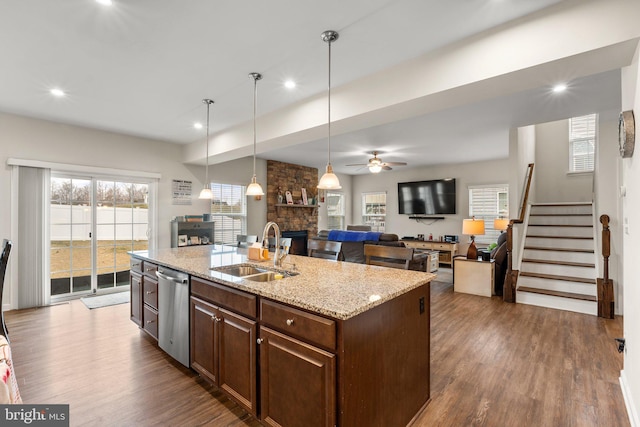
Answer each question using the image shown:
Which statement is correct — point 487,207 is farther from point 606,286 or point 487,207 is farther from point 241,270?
point 241,270

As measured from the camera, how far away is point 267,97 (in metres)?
3.56

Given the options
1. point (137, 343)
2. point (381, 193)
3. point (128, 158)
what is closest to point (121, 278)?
point (128, 158)

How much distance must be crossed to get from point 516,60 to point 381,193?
290 inches

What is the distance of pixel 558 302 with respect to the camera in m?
4.16

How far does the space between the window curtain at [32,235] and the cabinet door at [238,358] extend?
392 centimetres

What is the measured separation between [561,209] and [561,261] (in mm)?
1716

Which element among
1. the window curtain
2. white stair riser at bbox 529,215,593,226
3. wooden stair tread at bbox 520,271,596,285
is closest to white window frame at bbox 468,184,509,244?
white stair riser at bbox 529,215,593,226

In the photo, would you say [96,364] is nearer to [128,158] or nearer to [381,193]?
[128,158]

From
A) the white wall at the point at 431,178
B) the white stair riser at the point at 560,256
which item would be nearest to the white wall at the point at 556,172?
the white wall at the point at 431,178

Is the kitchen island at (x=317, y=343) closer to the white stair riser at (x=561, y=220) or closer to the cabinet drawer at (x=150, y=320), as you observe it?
the cabinet drawer at (x=150, y=320)

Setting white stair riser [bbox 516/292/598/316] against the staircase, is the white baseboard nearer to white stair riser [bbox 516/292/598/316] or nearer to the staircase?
white stair riser [bbox 516/292/598/316]

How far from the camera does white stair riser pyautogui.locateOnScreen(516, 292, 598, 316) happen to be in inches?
155

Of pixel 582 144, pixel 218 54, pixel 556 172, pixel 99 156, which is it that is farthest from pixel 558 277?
pixel 99 156

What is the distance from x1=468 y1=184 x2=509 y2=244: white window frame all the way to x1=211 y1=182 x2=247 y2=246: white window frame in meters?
5.62
